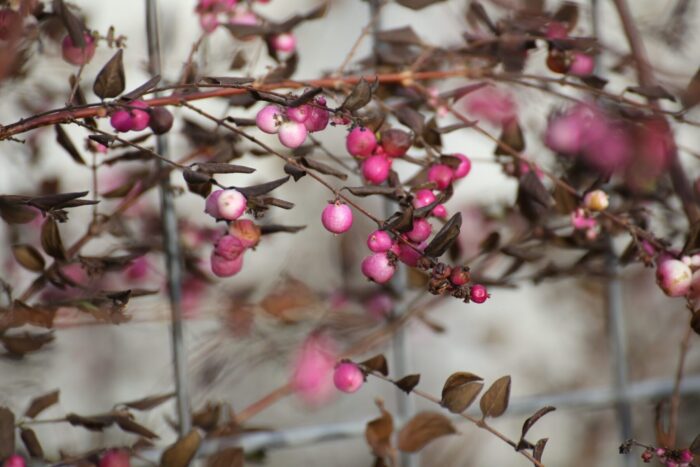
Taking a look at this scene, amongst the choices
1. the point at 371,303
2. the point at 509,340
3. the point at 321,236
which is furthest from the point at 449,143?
the point at 371,303

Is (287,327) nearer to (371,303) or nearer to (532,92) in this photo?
(371,303)

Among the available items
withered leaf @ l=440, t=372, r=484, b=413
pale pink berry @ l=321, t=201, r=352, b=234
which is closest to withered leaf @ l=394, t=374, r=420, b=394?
withered leaf @ l=440, t=372, r=484, b=413

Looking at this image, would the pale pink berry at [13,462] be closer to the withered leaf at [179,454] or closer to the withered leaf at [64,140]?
the withered leaf at [179,454]

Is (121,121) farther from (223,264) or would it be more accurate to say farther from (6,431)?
(6,431)

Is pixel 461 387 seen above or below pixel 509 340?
above

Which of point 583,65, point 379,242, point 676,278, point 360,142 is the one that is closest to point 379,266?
point 379,242

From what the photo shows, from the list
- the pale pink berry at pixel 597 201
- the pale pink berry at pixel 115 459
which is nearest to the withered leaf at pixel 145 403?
the pale pink berry at pixel 115 459
